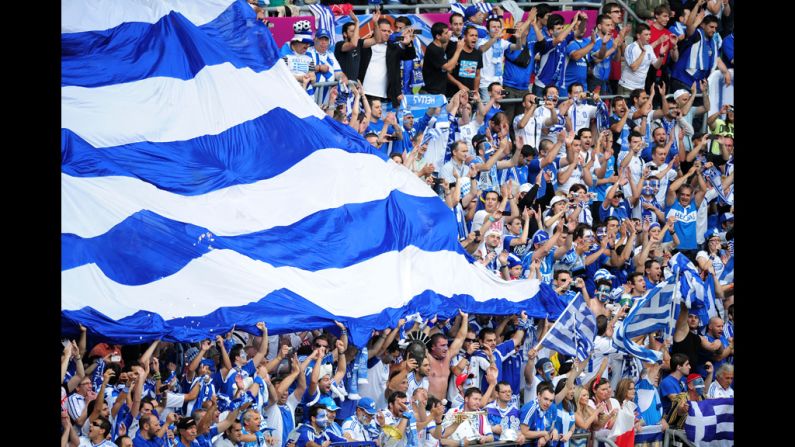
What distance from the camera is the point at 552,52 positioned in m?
16.0

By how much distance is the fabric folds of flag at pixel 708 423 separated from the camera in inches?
472

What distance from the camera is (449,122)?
1466cm

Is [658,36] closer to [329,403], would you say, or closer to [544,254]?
[544,254]

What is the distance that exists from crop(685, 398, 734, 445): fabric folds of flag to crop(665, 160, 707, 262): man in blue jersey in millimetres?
3634

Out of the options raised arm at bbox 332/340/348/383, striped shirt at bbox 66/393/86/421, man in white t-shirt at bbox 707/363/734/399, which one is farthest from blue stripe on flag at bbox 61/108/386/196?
man in white t-shirt at bbox 707/363/734/399

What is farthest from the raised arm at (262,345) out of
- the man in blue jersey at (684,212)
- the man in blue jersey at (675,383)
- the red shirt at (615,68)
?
the red shirt at (615,68)

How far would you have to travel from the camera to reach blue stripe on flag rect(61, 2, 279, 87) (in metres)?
12.9

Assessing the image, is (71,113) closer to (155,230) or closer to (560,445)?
(155,230)

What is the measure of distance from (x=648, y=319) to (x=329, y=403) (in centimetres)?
322

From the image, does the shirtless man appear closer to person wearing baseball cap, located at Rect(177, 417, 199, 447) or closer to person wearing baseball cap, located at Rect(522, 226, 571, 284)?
person wearing baseball cap, located at Rect(522, 226, 571, 284)

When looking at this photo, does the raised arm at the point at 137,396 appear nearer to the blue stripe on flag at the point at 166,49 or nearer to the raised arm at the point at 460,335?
the raised arm at the point at 460,335
